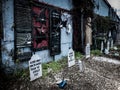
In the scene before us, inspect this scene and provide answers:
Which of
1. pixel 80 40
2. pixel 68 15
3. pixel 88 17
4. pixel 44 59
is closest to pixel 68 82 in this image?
pixel 44 59

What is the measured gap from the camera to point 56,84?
16.8ft

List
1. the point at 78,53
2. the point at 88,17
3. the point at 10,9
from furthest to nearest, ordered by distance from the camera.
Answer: the point at 88,17, the point at 78,53, the point at 10,9

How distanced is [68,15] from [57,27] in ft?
4.21

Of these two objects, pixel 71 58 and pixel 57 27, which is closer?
pixel 71 58

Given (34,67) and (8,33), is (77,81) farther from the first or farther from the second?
(8,33)

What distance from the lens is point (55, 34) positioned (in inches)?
310

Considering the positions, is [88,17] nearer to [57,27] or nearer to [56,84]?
[57,27]

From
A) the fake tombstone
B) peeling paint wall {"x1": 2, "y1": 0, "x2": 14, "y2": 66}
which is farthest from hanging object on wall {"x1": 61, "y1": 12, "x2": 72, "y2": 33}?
the fake tombstone

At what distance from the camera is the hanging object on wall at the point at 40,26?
661cm

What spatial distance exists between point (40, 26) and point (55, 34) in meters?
1.11

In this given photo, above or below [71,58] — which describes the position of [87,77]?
below

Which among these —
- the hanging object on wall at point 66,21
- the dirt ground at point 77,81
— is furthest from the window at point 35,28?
the dirt ground at point 77,81

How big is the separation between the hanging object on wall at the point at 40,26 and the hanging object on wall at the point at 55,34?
33 cm

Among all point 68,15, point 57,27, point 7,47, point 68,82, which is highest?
point 68,15
